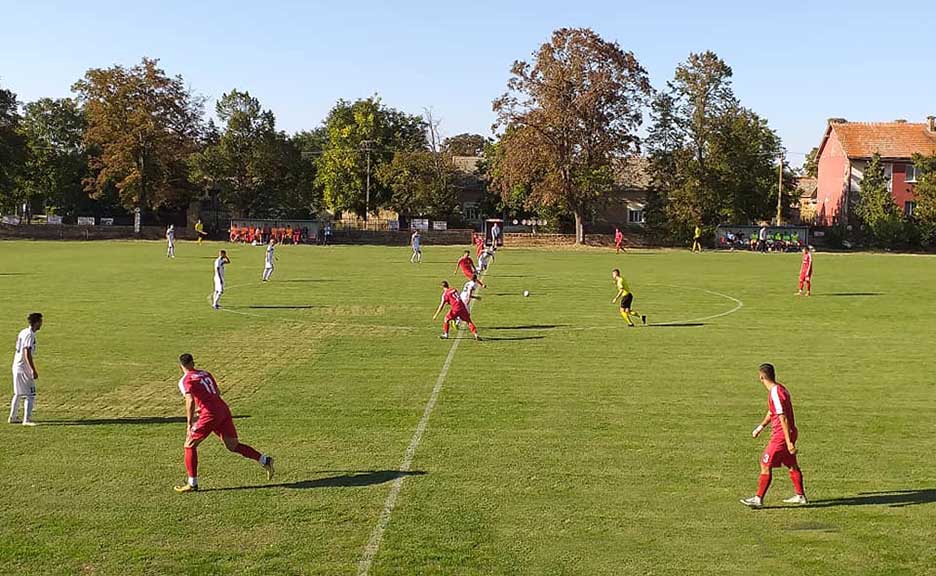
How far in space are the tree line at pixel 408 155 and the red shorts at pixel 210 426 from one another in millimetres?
63770

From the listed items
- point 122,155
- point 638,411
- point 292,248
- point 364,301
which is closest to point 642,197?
point 292,248

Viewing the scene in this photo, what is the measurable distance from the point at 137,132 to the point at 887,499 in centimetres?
7836

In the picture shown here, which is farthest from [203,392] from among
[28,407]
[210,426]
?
[28,407]

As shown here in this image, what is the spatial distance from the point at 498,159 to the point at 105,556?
72718mm

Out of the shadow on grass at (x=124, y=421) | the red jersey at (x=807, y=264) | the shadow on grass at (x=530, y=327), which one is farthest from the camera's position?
the red jersey at (x=807, y=264)

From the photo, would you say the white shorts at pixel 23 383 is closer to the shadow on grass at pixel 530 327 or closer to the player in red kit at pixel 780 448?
the player in red kit at pixel 780 448

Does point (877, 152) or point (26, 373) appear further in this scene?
point (877, 152)

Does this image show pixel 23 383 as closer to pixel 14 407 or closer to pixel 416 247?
pixel 14 407

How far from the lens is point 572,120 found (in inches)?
2901

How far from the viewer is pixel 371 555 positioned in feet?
29.8

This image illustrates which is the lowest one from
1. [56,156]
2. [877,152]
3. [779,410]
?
[779,410]

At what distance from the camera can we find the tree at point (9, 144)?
75562 mm

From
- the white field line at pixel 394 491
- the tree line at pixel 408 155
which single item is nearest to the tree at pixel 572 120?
the tree line at pixel 408 155

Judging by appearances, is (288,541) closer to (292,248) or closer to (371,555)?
(371,555)
